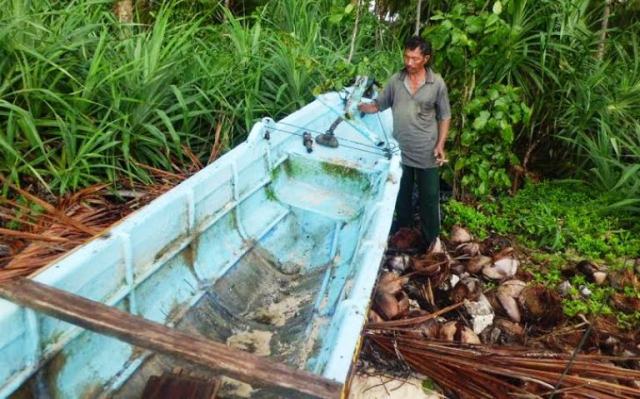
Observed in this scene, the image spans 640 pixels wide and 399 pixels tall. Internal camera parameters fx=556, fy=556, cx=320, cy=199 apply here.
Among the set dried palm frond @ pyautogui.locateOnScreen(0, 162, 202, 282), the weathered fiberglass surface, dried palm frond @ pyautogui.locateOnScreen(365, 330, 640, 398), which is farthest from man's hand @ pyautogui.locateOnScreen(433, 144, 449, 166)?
dried palm frond @ pyautogui.locateOnScreen(0, 162, 202, 282)

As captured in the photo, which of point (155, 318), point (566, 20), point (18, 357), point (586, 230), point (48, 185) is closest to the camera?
point (18, 357)

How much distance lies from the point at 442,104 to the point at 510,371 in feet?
5.99

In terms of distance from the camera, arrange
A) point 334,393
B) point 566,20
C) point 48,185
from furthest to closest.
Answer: point 566,20 < point 48,185 < point 334,393

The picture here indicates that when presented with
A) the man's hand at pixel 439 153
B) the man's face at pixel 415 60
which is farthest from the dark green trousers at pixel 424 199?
the man's face at pixel 415 60

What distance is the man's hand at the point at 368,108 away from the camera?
4144mm

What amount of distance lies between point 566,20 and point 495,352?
3260 mm

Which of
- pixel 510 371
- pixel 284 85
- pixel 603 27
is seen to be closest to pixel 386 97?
pixel 284 85

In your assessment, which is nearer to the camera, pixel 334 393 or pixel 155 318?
pixel 334 393

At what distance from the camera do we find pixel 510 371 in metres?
3.02

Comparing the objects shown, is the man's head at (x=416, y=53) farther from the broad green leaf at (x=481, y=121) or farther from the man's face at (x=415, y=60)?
the broad green leaf at (x=481, y=121)

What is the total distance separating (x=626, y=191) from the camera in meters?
4.56

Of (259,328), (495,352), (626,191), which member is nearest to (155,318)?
(259,328)

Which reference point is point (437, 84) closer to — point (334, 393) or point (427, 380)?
point (427, 380)

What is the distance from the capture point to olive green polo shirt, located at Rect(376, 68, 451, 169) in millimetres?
3830
